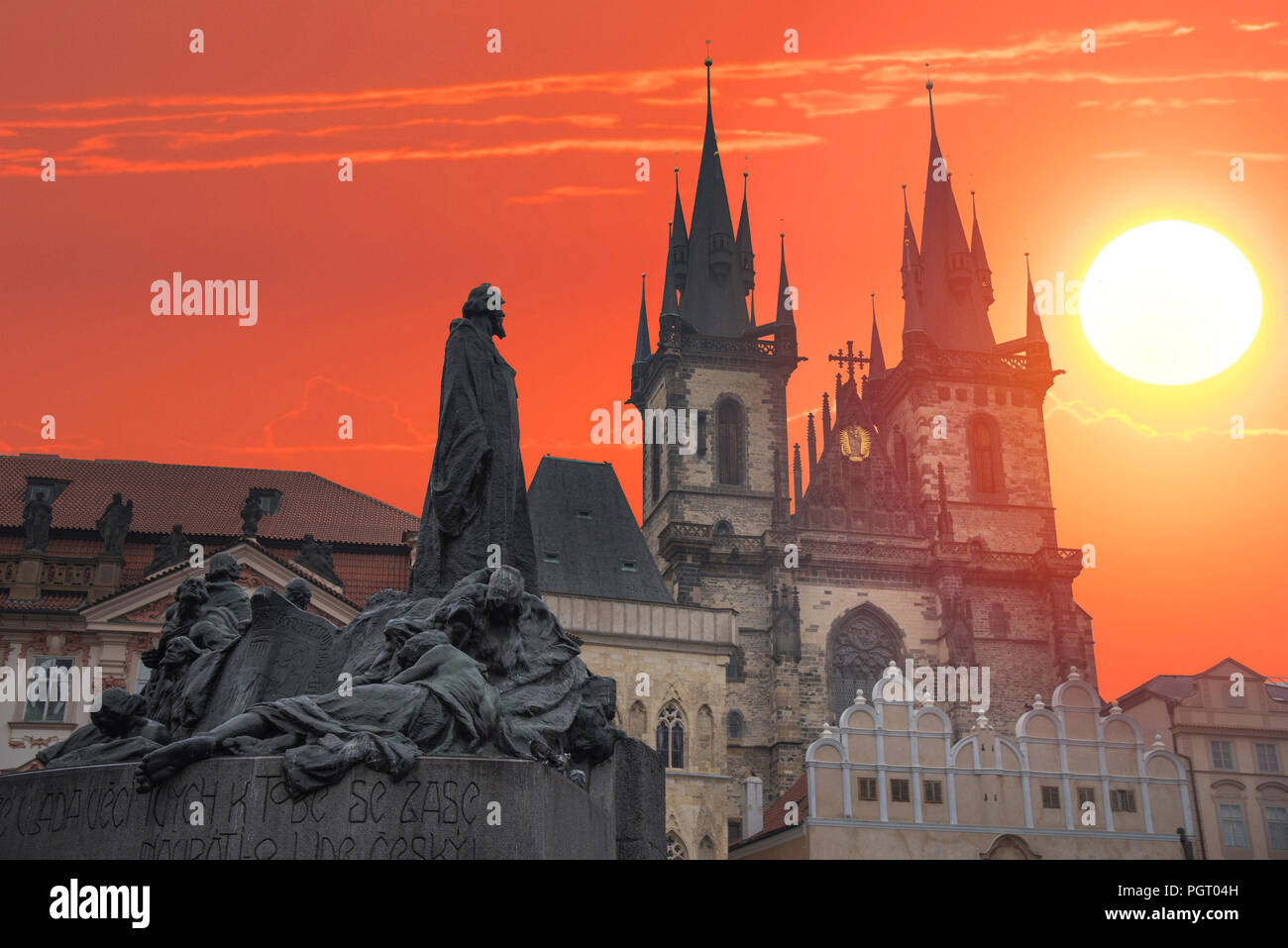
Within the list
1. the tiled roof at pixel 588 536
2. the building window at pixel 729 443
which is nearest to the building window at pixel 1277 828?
the tiled roof at pixel 588 536

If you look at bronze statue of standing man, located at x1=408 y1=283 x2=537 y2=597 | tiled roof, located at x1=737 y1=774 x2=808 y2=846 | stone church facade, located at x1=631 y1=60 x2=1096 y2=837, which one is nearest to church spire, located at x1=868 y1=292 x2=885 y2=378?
stone church facade, located at x1=631 y1=60 x2=1096 y2=837

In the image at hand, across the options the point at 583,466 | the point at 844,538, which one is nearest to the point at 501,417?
the point at 583,466

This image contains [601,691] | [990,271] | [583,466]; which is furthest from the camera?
[990,271]

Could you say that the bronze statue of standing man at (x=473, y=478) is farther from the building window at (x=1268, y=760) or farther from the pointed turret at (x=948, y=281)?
the pointed turret at (x=948, y=281)

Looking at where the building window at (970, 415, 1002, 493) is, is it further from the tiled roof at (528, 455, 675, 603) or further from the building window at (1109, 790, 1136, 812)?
the building window at (1109, 790, 1136, 812)

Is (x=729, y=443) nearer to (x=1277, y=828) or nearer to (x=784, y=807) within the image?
(x=784, y=807)

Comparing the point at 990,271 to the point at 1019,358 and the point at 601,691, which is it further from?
the point at 601,691

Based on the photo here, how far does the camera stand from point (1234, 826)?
38.3 metres

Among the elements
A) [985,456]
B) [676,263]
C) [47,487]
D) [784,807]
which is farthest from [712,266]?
[47,487]

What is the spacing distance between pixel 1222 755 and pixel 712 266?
97.0 feet

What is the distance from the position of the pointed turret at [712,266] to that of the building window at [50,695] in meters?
34.5

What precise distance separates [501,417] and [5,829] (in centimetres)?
370

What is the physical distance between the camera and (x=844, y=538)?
50438 mm

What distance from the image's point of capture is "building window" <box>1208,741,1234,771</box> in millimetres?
39219
